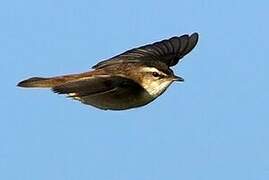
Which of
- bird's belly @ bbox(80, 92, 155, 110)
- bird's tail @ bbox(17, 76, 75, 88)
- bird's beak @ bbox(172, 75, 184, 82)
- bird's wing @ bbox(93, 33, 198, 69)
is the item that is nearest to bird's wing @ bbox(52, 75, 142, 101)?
bird's belly @ bbox(80, 92, 155, 110)

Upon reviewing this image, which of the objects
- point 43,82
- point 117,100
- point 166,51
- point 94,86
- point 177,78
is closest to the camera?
point 94,86

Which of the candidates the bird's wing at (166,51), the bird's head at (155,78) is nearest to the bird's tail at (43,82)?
the bird's head at (155,78)

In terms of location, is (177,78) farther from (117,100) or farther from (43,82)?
(43,82)

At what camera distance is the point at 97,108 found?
615 inches

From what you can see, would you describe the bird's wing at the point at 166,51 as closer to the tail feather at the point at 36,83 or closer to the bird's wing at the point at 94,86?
the tail feather at the point at 36,83

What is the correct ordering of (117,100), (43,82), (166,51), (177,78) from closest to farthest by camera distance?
1. (177,78)
2. (117,100)
3. (43,82)
4. (166,51)

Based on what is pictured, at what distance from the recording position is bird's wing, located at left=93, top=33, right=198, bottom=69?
18516 millimetres

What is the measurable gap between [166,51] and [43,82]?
362cm

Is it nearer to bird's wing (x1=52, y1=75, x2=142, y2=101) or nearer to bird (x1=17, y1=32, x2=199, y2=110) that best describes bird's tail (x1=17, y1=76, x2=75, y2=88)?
bird (x1=17, y1=32, x2=199, y2=110)

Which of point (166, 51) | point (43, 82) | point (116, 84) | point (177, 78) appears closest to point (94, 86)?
point (116, 84)

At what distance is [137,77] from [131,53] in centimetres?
292

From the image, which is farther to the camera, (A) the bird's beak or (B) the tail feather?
(B) the tail feather

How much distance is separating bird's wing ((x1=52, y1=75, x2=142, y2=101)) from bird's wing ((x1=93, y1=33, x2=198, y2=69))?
263cm

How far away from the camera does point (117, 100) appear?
1558 cm
